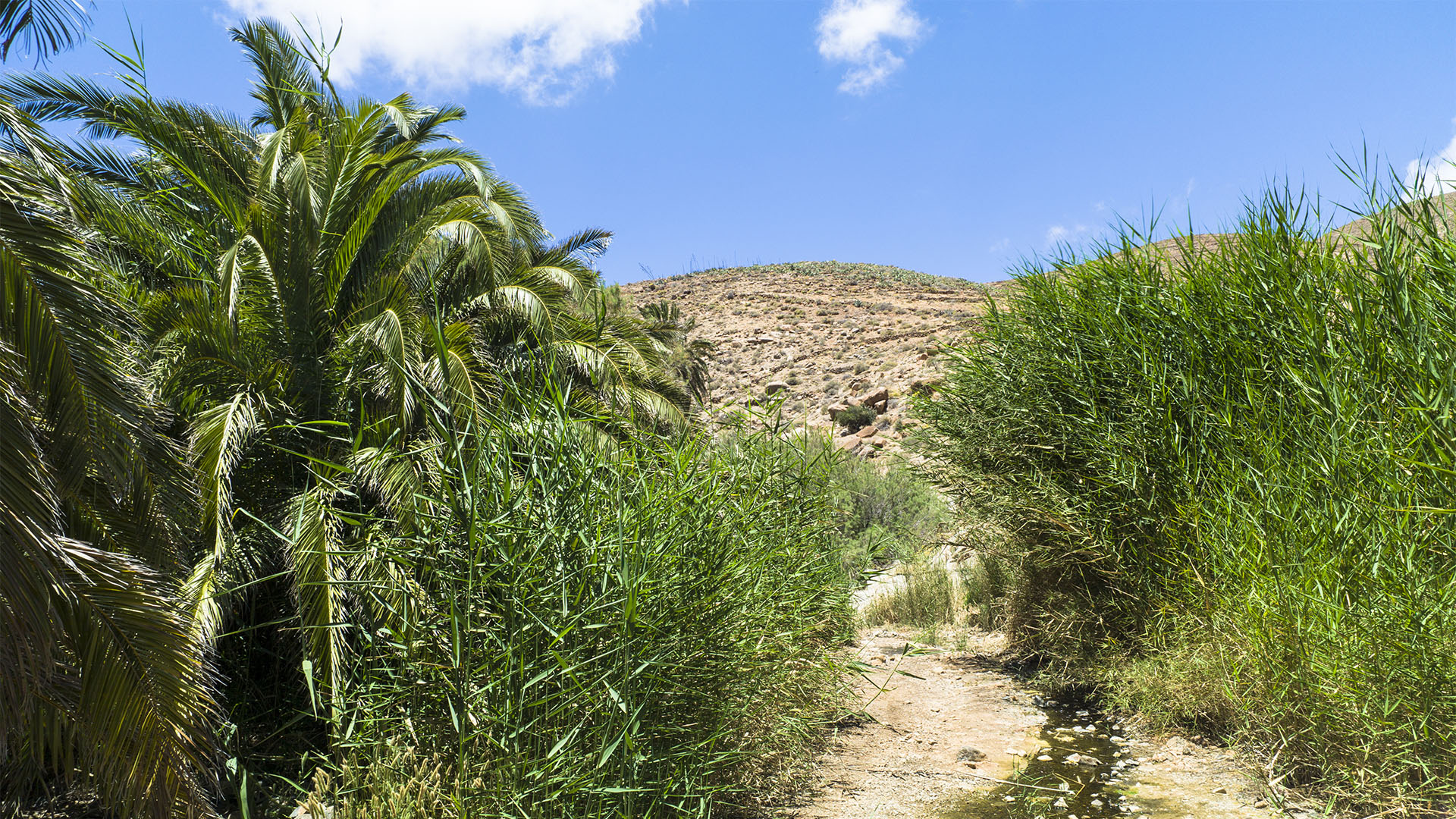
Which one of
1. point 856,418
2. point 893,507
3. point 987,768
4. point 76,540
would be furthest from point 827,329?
point 76,540

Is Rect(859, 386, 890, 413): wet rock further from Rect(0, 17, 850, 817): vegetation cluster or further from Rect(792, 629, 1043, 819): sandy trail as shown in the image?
Rect(0, 17, 850, 817): vegetation cluster

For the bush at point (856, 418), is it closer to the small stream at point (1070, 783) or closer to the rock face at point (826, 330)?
the rock face at point (826, 330)

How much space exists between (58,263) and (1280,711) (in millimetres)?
6811

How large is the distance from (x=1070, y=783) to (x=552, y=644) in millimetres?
4280

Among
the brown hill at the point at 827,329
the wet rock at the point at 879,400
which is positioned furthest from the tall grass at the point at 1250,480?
the wet rock at the point at 879,400

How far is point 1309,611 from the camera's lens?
4.89m

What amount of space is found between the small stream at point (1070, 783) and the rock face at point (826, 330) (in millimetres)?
14025

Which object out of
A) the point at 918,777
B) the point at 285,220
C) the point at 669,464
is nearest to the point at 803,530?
the point at 669,464

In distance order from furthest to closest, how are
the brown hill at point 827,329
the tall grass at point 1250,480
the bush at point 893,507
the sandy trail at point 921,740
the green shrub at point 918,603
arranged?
the brown hill at point 827,329
the bush at point 893,507
the green shrub at point 918,603
the sandy trail at point 921,740
the tall grass at point 1250,480

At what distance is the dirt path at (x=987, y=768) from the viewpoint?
511cm

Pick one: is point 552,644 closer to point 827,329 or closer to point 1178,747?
point 1178,747

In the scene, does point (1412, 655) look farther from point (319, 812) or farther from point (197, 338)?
point (197, 338)

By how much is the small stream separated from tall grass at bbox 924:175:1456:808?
2.05ft

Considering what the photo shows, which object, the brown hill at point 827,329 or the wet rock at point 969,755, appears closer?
the wet rock at point 969,755
